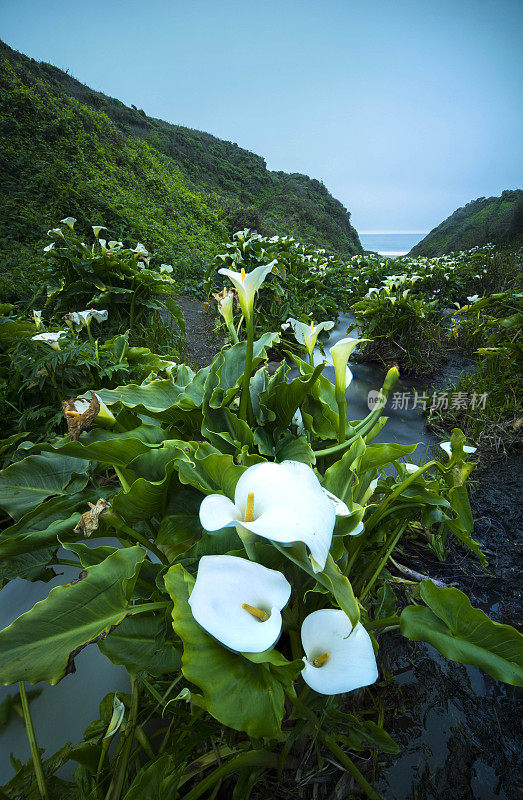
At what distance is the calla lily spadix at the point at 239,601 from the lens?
1.36 ft

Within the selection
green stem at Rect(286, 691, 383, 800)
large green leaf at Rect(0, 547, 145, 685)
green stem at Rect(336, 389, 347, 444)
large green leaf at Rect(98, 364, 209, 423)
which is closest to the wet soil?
green stem at Rect(286, 691, 383, 800)

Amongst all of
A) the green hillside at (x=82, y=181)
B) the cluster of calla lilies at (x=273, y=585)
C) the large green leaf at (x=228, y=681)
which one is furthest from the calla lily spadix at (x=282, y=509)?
the green hillside at (x=82, y=181)

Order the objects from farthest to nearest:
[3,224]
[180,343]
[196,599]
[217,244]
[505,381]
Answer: [217,244] < [3,224] < [180,343] < [505,381] < [196,599]

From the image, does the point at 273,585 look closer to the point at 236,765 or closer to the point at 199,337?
the point at 236,765

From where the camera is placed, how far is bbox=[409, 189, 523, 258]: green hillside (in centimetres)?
998

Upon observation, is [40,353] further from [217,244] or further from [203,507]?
[217,244]

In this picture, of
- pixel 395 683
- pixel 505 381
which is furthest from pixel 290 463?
pixel 505 381

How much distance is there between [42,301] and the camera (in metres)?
2.81

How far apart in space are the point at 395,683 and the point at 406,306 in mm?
2924

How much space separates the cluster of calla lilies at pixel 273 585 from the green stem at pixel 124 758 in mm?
284

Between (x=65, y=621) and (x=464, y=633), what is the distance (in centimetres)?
59

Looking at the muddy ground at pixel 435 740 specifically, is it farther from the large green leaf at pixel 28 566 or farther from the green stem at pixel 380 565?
the large green leaf at pixel 28 566

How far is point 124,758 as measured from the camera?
585mm

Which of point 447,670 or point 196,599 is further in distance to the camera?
point 447,670
